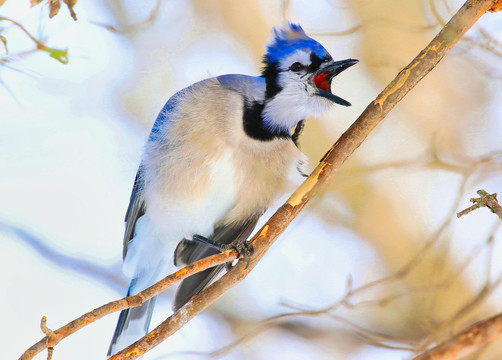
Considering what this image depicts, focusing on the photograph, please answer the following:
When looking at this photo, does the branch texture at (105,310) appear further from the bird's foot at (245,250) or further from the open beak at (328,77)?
the open beak at (328,77)

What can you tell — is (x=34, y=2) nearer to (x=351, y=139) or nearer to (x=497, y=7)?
(x=351, y=139)

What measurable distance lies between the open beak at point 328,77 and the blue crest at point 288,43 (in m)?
0.06

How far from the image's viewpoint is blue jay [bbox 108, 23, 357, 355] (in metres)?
2.16

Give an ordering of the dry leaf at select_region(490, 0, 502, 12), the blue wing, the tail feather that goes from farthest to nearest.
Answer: the tail feather, the blue wing, the dry leaf at select_region(490, 0, 502, 12)

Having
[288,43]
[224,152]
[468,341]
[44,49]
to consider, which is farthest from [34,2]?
[468,341]

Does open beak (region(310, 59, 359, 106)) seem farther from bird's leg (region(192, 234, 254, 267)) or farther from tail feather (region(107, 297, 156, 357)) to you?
tail feather (region(107, 297, 156, 357))

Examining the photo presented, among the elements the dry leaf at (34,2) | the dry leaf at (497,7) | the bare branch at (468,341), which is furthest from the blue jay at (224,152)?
the bare branch at (468,341)

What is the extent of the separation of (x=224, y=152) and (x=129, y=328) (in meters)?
0.93

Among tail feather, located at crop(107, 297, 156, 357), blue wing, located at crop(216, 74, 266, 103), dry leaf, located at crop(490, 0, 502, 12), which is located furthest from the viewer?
tail feather, located at crop(107, 297, 156, 357)

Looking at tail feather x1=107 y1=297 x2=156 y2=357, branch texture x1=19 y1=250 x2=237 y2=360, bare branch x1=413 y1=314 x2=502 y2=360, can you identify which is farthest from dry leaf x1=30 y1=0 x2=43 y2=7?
bare branch x1=413 y1=314 x2=502 y2=360

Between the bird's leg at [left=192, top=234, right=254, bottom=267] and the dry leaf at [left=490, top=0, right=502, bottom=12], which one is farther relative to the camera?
the bird's leg at [left=192, top=234, right=254, bottom=267]

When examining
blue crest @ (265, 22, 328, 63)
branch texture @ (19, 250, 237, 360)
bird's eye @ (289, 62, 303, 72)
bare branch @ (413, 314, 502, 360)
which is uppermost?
blue crest @ (265, 22, 328, 63)

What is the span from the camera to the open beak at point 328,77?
2.07 meters

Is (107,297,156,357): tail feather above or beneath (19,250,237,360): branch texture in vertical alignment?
above
